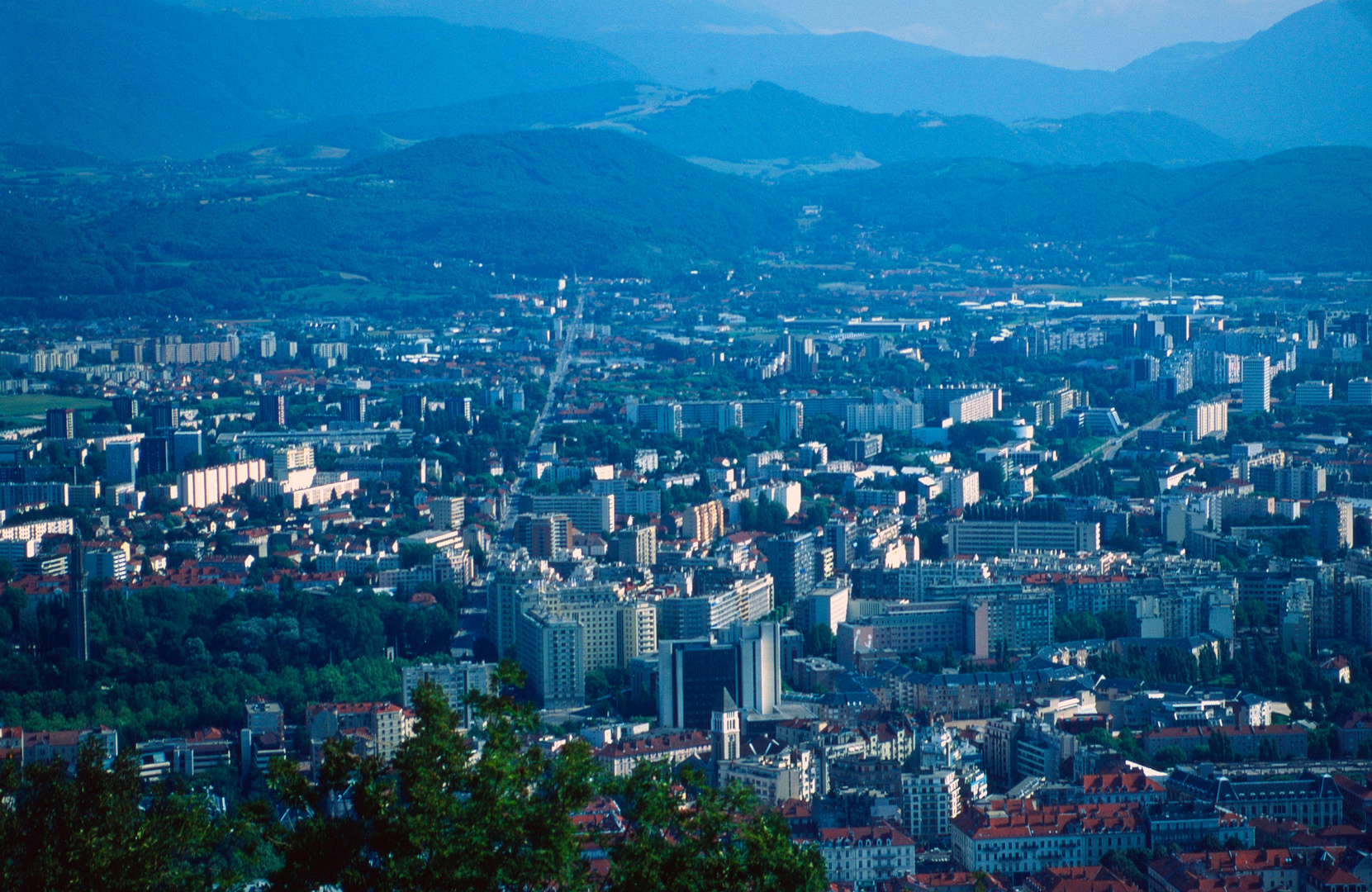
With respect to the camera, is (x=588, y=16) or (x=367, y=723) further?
(x=588, y=16)

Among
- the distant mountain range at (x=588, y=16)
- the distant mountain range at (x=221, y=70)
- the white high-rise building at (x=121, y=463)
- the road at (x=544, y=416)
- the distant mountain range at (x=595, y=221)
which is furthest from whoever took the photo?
the distant mountain range at (x=588, y=16)

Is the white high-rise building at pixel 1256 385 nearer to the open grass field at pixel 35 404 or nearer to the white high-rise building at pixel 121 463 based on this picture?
the white high-rise building at pixel 121 463

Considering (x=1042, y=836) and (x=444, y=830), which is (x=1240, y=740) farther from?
(x=444, y=830)

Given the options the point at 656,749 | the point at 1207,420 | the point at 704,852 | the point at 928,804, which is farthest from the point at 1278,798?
the point at 1207,420

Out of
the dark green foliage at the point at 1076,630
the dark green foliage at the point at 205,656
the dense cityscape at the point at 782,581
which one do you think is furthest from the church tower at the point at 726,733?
the dark green foliage at the point at 1076,630

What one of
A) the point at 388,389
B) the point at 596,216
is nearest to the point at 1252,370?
the point at 388,389

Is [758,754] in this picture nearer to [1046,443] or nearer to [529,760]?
[529,760]

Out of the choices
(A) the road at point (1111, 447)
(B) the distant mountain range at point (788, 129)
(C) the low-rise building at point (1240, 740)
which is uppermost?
(B) the distant mountain range at point (788, 129)
